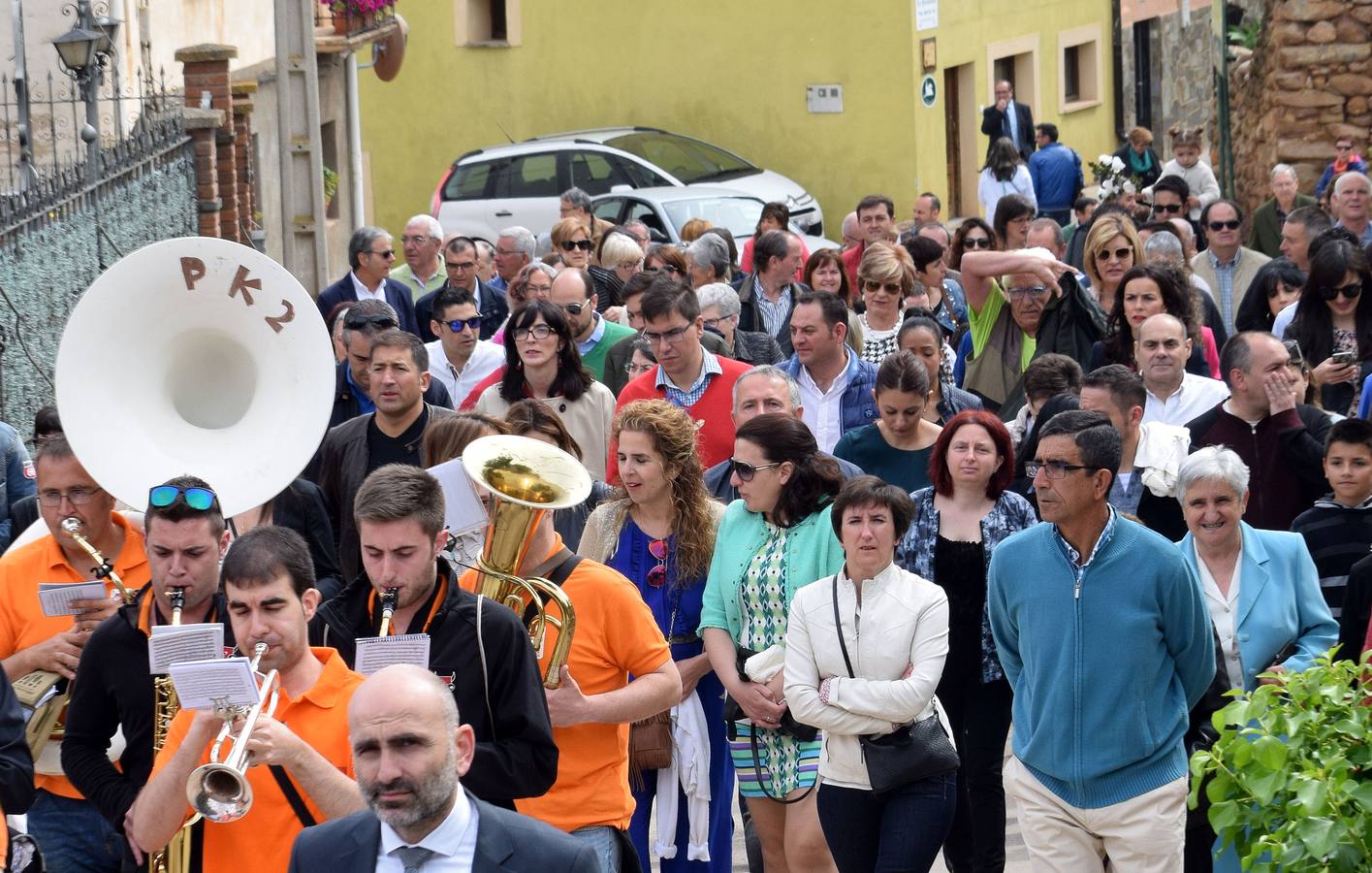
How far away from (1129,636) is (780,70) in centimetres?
2097

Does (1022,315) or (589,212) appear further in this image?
(589,212)

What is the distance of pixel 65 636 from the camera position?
5.50m

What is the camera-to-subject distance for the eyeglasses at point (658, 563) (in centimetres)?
660

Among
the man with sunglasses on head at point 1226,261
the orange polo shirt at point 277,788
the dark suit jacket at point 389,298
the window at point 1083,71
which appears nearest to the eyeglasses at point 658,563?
the orange polo shirt at point 277,788

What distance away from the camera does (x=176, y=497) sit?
5.14 metres

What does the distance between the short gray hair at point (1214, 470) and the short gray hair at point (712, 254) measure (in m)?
6.18

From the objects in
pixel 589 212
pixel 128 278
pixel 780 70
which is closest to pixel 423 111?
pixel 780 70

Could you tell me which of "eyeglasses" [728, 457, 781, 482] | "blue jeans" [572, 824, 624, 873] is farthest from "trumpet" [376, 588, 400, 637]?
"eyeglasses" [728, 457, 781, 482]

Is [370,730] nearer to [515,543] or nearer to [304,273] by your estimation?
[515,543]

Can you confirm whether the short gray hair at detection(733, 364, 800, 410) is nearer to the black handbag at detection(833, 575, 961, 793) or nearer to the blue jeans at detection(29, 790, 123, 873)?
the black handbag at detection(833, 575, 961, 793)

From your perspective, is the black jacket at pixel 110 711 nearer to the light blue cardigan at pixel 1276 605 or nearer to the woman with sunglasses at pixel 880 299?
the light blue cardigan at pixel 1276 605

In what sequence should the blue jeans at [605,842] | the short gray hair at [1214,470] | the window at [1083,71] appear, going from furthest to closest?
1. the window at [1083,71]
2. the short gray hair at [1214,470]
3. the blue jeans at [605,842]

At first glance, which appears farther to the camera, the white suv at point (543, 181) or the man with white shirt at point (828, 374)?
the white suv at point (543, 181)

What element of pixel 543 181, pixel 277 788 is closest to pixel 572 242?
pixel 277 788
